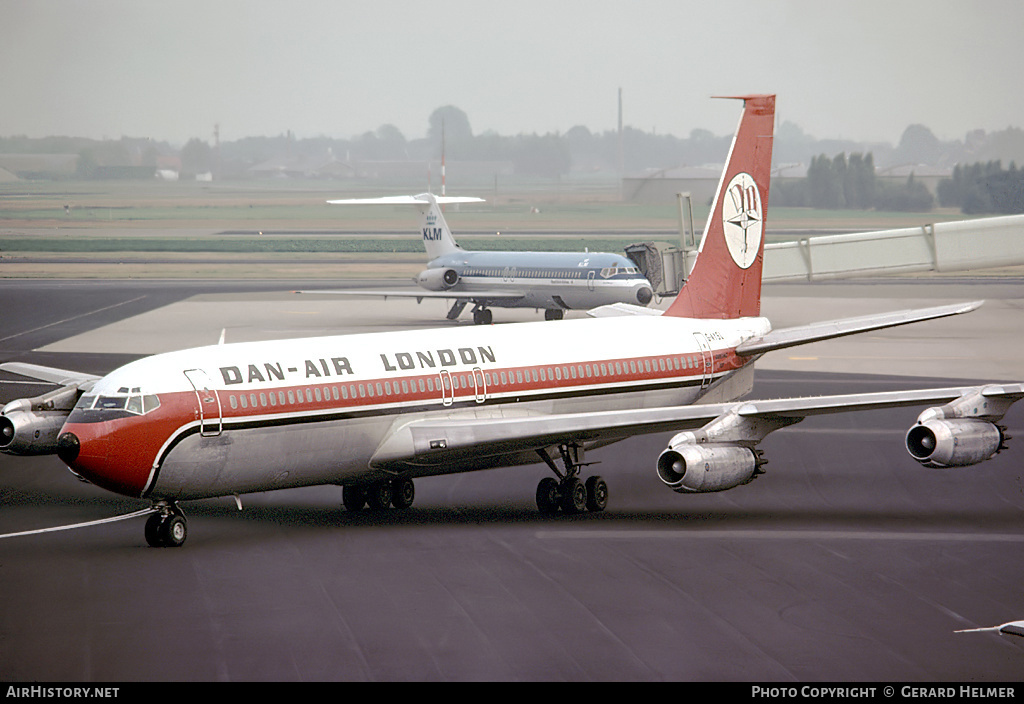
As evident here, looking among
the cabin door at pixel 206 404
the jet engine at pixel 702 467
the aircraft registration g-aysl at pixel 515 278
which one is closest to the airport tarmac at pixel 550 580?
the jet engine at pixel 702 467

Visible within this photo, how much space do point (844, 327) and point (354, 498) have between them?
12.7 meters

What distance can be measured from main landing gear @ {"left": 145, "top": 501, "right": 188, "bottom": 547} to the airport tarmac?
255 mm

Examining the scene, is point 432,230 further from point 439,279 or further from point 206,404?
point 206,404

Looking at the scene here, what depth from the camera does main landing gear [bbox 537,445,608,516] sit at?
2855 cm

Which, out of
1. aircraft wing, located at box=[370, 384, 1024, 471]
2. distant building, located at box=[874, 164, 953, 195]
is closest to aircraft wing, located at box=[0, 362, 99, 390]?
aircraft wing, located at box=[370, 384, 1024, 471]

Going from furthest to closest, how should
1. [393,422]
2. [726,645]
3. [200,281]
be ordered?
1. [200,281]
2. [393,422]
3. [726,645]

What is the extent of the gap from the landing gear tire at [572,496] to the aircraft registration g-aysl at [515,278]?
40604 mm

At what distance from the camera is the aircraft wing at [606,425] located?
83.6ft

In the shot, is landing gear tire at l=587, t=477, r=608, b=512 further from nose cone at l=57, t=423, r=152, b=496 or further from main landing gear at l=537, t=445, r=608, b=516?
nose cone at l=57, t=423, r=152, b=496

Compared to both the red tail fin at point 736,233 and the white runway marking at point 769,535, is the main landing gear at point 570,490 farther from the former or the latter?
the red tail fin at point 736,233
